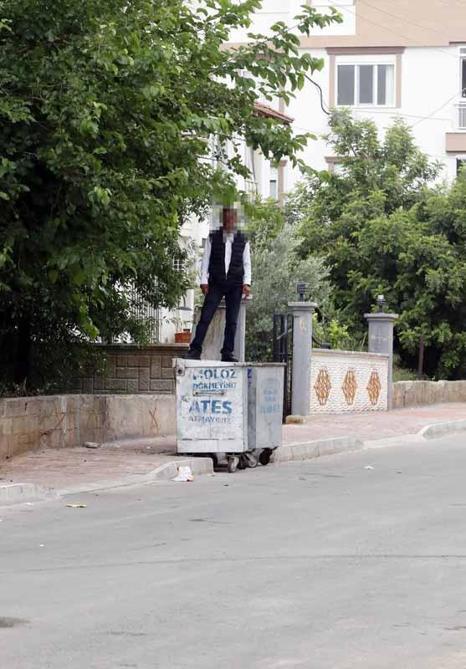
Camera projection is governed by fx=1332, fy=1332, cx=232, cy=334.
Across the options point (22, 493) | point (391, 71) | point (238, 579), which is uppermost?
point (391, 71)

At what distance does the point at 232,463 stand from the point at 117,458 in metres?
1.36

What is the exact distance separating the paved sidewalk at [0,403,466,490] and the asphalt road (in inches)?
25.9

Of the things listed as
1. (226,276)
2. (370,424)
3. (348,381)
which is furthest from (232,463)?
(348,381)

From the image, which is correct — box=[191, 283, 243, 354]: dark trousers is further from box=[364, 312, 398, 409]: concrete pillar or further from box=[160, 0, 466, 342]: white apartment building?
box=[160, 0, 466, 342]: white apartment building

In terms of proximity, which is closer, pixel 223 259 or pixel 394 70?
pixel 223 259

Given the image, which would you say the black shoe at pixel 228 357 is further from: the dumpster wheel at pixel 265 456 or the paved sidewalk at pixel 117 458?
the paved sidewalk at pixel 117 458

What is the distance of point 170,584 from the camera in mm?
8109

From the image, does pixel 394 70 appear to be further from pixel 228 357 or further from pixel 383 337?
pixel 228 357

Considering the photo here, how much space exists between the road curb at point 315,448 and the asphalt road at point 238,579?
3.00 m

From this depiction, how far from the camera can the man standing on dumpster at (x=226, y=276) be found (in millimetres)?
15922

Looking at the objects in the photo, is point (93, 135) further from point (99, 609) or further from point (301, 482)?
point (99, 609)

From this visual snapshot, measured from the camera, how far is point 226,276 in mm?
16031

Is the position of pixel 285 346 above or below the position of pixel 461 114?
below

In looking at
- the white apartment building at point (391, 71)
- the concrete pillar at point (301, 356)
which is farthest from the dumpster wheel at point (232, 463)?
the white apartment building at point (391, 71)
